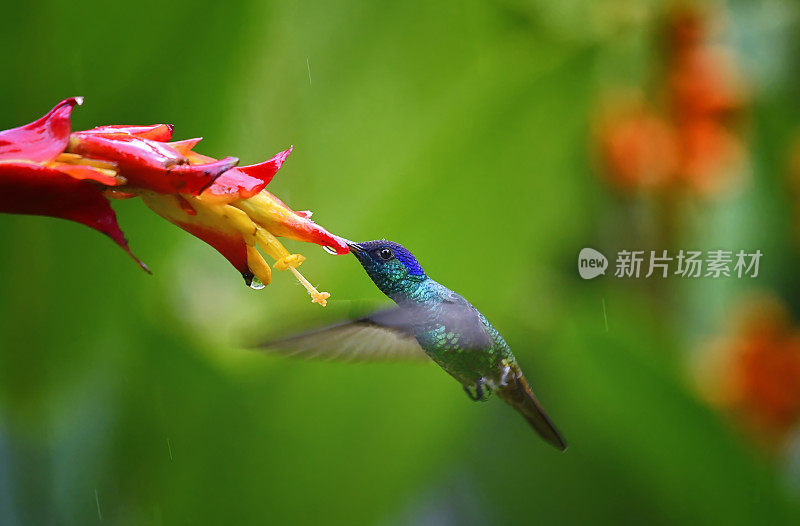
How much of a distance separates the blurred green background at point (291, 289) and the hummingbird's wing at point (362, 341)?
0.13 meters

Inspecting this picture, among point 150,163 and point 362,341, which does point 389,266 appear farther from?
point 150,163

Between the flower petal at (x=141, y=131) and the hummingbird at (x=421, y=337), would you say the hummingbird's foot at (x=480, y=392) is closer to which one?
the hummingbird at (x=421, y=337)

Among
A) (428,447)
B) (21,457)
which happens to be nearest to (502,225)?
(428,447)

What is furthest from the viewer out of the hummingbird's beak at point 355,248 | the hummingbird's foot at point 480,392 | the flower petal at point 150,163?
the hummingbird's foot at point 480,392

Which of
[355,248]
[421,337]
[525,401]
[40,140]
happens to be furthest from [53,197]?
[525,401]

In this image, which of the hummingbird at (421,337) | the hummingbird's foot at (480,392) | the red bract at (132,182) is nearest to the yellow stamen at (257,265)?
the red bract at (132,182)

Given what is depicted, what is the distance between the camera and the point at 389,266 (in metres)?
0.65

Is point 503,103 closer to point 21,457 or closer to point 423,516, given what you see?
point 21,457

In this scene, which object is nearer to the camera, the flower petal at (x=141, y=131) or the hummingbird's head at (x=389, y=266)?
the flower petal at (x=141, y=131)

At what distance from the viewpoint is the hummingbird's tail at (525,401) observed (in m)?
0.79

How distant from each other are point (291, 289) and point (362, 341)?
33cm

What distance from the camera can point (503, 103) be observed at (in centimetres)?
102

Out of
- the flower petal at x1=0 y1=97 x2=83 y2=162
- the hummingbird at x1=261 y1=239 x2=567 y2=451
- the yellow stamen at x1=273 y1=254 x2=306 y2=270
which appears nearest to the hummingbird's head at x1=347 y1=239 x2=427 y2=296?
the hummingbird at x1=261 y1=239 x2=567 y2=451

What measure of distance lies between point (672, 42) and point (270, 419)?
982 mm
